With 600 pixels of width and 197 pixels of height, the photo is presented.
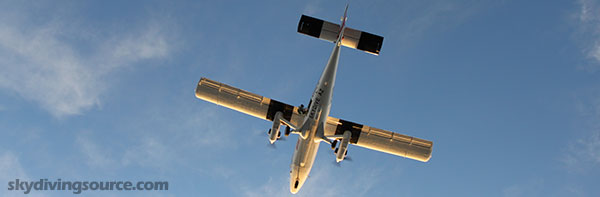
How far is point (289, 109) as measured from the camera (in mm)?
31766

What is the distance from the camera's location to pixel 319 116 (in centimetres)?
2752

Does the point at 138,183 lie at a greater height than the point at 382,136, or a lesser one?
lesser

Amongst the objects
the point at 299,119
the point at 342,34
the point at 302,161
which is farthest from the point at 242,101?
the point at 342,34

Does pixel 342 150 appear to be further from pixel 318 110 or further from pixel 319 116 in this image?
pixel 318 110

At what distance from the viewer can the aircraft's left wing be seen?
31.5 m

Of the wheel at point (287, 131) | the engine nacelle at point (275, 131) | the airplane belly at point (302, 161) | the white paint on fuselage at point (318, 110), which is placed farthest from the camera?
the wheel at point (287, 131)

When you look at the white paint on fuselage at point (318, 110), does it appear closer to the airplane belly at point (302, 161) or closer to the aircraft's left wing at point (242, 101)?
the airplane belly at point (302, 161)

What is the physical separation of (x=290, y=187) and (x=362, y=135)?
688cm

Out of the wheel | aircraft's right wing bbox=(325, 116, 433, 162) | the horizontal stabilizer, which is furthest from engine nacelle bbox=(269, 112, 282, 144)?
the horizontal stabilizer

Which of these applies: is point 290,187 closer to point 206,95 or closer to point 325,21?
point 206,95

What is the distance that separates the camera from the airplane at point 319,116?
90.8 feet

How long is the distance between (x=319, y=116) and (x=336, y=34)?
6849mm

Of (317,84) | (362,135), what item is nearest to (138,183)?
(317,84)

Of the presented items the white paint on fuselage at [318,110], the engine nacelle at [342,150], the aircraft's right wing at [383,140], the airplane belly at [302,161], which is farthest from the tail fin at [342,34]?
the airplane belly at [302,161]
